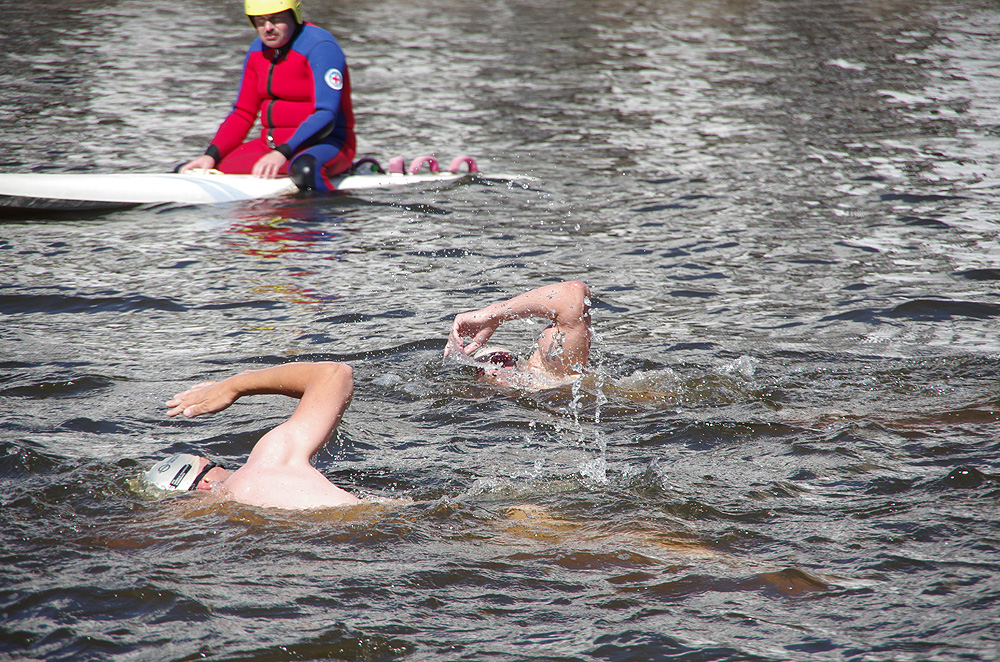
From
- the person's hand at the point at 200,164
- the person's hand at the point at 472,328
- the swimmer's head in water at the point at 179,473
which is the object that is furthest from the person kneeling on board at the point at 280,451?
the person's hand at the point at 200,164

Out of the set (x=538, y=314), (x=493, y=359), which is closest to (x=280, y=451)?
(x=538, y=314)

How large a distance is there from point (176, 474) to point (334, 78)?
614 centimetres

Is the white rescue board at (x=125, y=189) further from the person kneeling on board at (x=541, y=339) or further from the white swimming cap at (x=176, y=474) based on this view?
the white swimming cap at (x=176, y=474)

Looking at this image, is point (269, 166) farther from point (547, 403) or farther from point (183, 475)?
point (183, 475)

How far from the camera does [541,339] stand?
5.38 metres

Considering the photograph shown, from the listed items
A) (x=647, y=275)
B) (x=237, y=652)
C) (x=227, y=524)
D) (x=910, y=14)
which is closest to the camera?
(x=237, y=652)

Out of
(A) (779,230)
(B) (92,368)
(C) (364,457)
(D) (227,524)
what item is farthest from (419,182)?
(D) (227,524)

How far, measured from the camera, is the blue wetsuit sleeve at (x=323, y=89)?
9.17 meters

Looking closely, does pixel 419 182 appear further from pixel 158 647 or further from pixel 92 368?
pixel 158 647

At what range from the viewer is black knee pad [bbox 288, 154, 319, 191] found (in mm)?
9297

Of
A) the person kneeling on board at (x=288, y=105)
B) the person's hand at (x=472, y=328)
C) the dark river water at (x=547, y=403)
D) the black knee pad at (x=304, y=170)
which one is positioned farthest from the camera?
the black knee pad at (x=304, y=170)

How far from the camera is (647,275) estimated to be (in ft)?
24.9

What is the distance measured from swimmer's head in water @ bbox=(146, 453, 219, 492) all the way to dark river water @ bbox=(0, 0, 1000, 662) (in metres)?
0.13

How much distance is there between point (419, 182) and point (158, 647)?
293 inches
